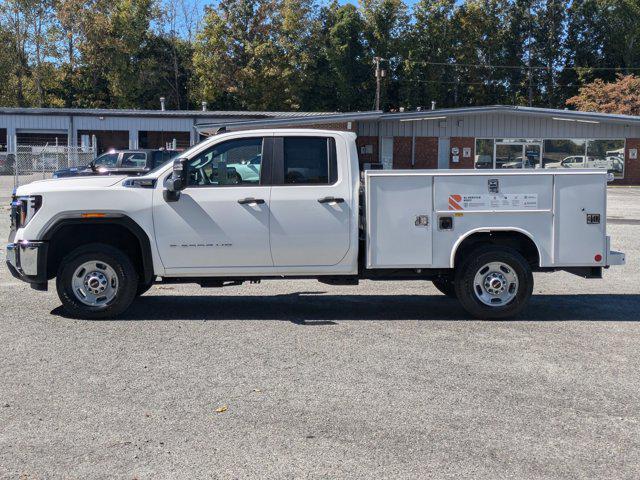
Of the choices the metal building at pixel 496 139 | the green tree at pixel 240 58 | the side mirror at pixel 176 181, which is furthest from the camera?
the green tree at pixel 240 58

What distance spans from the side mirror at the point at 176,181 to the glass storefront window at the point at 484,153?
32902mm

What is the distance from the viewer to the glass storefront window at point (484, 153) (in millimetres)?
39188

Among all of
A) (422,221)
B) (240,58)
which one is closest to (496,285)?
(422,221)

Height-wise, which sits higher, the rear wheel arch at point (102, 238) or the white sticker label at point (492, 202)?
the white sticker label at point (492, 202)

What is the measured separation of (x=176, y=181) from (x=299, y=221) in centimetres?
136

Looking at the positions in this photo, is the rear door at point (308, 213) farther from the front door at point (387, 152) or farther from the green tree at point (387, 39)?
the green tree at point (387, 39)

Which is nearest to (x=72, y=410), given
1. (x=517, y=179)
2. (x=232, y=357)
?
(x=232, y=357)

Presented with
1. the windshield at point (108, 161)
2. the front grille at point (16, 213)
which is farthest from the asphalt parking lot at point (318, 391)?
the windshield at point (108, 161)

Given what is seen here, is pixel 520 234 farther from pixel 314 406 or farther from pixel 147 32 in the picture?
pixel 147 32

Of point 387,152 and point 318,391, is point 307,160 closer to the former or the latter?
point 318,391

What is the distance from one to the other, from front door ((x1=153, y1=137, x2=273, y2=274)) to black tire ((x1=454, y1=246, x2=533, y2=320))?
2130 millimetres

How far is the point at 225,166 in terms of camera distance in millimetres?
7996

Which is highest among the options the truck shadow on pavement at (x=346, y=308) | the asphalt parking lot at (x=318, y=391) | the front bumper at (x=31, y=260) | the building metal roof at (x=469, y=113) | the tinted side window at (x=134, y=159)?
the building metal roof at (x=469, y=113)

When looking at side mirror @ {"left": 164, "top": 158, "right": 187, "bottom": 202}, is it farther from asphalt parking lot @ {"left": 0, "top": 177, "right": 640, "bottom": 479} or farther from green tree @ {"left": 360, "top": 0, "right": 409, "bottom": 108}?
green tree @ {"left": 360, "top": 0, "right": 409, "bottom": 108}
